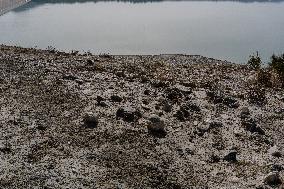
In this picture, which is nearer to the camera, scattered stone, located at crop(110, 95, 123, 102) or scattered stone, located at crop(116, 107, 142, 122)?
scattered stone, located at crop(116, 107, 142, 122)

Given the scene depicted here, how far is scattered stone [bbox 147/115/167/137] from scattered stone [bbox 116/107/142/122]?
709mm

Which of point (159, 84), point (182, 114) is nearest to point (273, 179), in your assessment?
point (182, 114)

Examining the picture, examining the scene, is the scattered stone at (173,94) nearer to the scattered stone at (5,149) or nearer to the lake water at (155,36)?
the scattered stone at (5,149)

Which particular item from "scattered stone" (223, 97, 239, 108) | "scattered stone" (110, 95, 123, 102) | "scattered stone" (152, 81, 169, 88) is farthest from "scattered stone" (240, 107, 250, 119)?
"scattered stone" (110, 95, 123, 102)

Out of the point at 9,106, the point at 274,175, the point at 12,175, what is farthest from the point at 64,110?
the point at 274,175

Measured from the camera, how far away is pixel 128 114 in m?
16.0

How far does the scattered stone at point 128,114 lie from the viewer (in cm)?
1588

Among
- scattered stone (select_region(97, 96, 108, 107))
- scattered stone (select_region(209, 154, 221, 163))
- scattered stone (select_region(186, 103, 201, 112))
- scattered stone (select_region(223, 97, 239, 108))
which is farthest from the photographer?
scattered stone (select_region(223, 97, 239, 108))

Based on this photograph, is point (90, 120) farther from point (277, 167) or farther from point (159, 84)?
point (277, 167)

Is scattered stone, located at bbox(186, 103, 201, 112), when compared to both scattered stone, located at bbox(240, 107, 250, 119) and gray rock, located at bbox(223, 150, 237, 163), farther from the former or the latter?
gray rock, located at bbox(223, 150, 237, 163)

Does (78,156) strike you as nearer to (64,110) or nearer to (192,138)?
(64,110)

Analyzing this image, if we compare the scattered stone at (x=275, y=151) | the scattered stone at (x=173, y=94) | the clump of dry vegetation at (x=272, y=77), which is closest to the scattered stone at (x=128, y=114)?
the scattered stone at (x=173, y=94)

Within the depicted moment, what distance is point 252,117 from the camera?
1822 cm

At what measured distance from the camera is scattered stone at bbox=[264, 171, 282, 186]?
12891 mm
